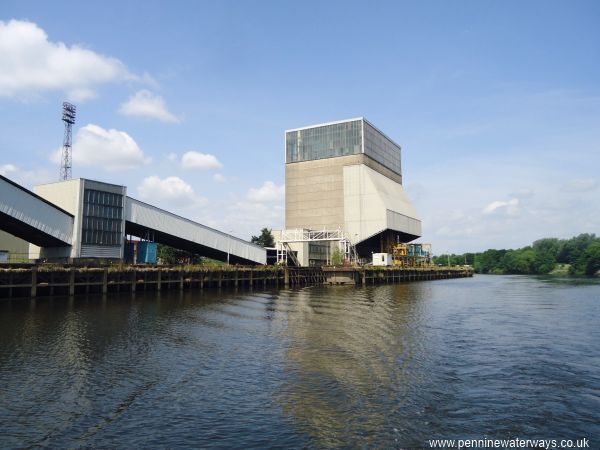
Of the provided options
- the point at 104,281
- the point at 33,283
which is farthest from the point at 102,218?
the point at 33,283

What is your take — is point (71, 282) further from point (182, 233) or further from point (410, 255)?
point (410, 255)

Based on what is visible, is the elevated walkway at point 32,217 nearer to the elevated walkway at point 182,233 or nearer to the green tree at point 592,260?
the elevated walkway at point 182,233

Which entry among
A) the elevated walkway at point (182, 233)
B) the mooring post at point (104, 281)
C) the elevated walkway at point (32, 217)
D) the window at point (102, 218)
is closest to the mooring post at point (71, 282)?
the mooring post at point (104, 281)

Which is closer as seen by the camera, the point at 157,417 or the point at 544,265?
the point at 157,417

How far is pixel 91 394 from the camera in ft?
49.4

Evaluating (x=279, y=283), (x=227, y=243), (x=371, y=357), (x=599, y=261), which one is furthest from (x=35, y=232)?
(x=599, y=261)

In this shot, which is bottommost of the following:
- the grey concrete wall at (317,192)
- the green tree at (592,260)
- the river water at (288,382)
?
the river water at (288,382)

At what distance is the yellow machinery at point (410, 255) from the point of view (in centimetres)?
12614

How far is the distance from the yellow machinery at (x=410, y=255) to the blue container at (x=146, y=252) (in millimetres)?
71934

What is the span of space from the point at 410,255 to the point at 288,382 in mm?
122494

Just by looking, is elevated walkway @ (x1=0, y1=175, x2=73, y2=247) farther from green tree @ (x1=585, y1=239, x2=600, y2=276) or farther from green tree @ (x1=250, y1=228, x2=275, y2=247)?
green tree @ (x1=585, y1=239, x2=600, y2=276)

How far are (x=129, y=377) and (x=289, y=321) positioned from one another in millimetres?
17013

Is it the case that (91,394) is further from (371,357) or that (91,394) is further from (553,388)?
(553,388)

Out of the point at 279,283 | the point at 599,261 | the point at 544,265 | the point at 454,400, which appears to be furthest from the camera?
the point at 544,265
